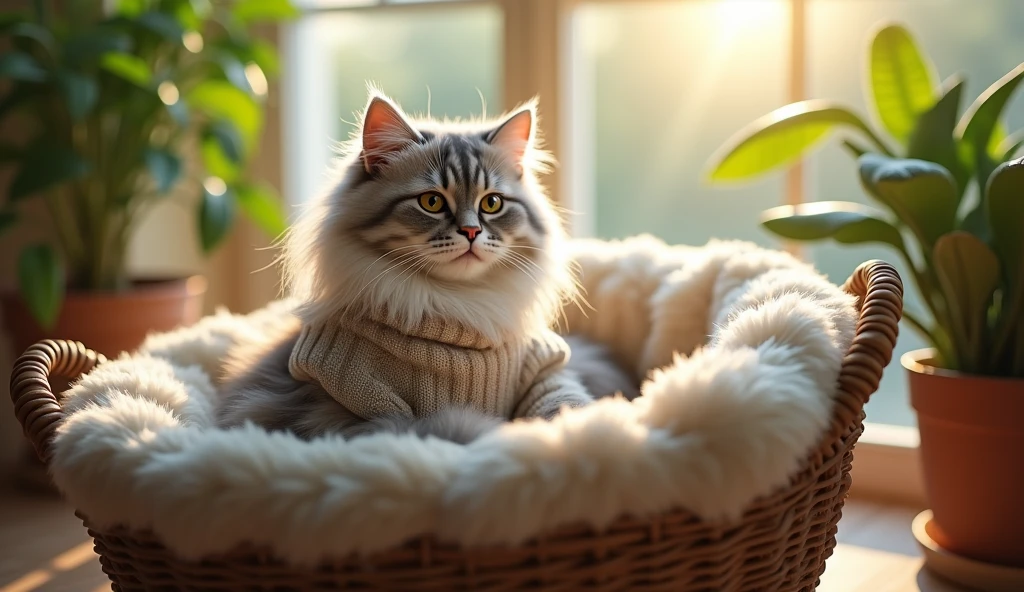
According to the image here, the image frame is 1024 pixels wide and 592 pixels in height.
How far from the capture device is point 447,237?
1.35 metres

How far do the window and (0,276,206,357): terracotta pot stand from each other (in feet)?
2.38

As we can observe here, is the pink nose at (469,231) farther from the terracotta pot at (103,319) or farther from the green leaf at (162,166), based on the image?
the terracotta pot at (103,319)

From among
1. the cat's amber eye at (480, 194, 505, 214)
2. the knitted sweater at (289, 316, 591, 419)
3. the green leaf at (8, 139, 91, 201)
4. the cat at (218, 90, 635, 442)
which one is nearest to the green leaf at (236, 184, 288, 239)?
the green leaf at (8, 139, 91, 201)

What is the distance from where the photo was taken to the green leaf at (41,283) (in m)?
2.15

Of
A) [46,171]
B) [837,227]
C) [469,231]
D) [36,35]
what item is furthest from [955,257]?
[36,35]

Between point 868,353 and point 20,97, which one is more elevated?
point 20,97

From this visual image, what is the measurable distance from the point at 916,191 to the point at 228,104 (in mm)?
1825

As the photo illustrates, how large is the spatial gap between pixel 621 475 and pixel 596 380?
0.72m

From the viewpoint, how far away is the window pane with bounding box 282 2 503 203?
2748 mm

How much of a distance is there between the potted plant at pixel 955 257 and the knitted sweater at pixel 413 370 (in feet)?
1.95

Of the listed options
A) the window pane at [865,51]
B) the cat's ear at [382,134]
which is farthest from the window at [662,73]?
the cat's ear at [382,134]

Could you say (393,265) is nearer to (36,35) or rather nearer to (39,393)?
(39,393)

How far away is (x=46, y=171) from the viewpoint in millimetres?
2193

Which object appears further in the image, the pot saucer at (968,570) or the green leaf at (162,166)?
the green leaf at (162,166)
